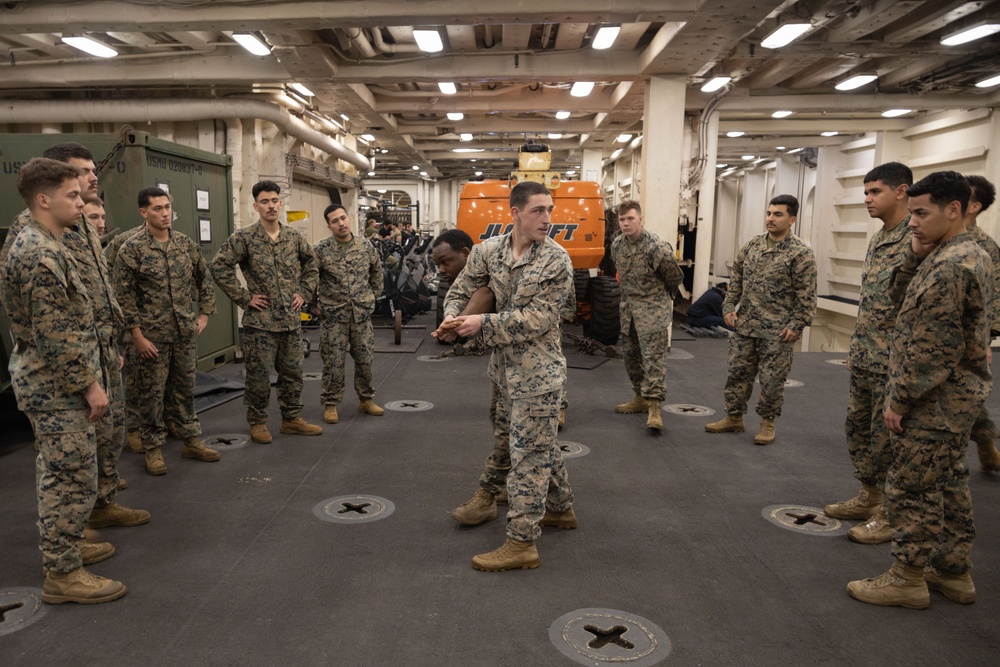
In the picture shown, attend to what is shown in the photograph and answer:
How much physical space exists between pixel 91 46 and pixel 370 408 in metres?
5.53

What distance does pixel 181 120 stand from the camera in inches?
348

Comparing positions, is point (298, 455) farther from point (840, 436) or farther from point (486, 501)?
point (840, 436)

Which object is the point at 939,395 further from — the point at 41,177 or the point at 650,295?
the point at 41,177

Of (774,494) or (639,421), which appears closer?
(774,494)

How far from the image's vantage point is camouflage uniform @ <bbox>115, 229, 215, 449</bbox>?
4.00m

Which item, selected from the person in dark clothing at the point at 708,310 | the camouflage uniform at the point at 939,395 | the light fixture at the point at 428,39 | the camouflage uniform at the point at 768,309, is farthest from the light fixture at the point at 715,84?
the camouflage uniform at the point at 939,395

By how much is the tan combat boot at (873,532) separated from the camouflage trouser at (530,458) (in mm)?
1618

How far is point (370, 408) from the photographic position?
546 centimetres

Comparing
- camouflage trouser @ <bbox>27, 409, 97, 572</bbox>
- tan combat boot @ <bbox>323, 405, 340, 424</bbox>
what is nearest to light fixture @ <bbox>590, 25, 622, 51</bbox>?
tan combat boot @ <bbox>323, 405, 340, 424</bbox>

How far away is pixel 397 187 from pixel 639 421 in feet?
80.8

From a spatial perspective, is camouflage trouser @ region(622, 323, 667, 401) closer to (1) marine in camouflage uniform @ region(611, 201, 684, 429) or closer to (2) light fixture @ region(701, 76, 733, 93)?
(1) marine in camouflage uniform @ region(611, 201, 684, 429)

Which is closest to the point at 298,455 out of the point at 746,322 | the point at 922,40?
the point at 746,322

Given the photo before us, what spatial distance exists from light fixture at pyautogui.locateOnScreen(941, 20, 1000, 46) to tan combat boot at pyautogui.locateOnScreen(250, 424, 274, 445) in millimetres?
7364

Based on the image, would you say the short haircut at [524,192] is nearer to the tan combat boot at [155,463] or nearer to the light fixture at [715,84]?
the tan combat boot at [155,463]
